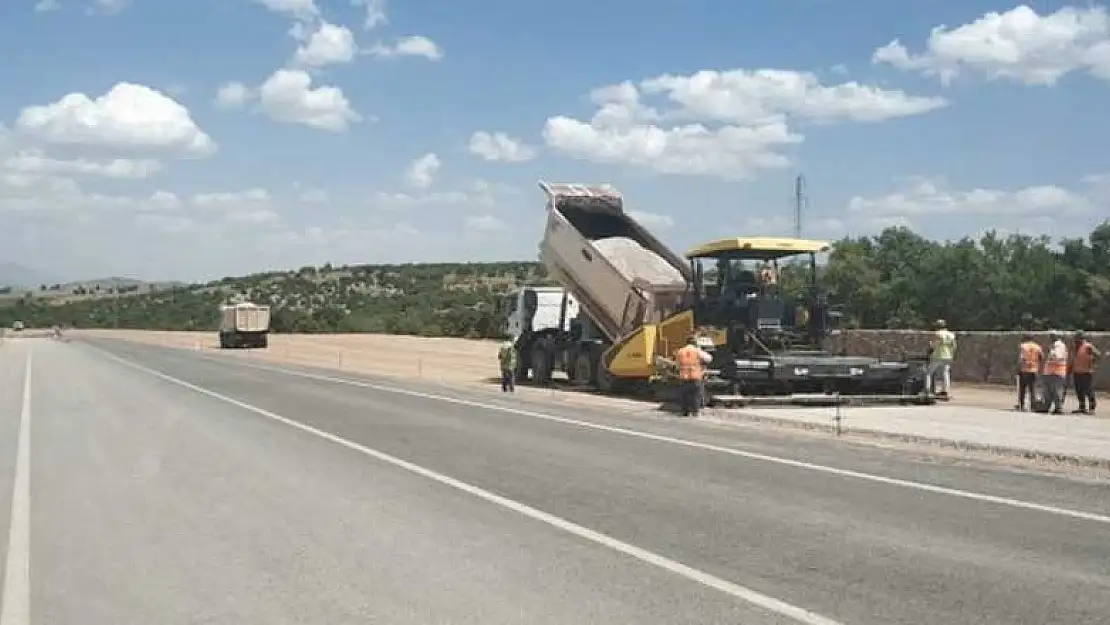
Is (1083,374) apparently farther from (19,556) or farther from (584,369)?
(19,556)

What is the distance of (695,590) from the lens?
7.62m

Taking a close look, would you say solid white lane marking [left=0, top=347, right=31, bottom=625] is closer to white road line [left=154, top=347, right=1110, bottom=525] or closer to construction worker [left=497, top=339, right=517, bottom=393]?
white road line [left=154, top=347, right=1110, bottom=525]

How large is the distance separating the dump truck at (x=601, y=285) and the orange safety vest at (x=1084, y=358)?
24.8 feet

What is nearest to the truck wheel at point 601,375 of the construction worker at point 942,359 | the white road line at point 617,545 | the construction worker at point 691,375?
the construction worker at point 691,375

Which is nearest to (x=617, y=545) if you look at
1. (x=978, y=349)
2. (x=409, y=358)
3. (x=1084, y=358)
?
(x=1084, y=358)

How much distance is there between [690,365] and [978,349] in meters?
11.6

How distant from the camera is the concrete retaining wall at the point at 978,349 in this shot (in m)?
26.3

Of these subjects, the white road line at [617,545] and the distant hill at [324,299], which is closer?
the white road line at [617,545]

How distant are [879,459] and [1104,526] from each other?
5.04 meters

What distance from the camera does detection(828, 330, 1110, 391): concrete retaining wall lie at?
26266 millimetres

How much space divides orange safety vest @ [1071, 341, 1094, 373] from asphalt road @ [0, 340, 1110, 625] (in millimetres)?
7271

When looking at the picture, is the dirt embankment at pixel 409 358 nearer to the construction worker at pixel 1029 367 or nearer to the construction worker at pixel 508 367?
the construction worker at pixel 1029 367

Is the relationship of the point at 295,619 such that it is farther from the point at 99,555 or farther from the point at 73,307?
the point at 73,307

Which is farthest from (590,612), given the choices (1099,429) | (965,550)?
(1099,429)
